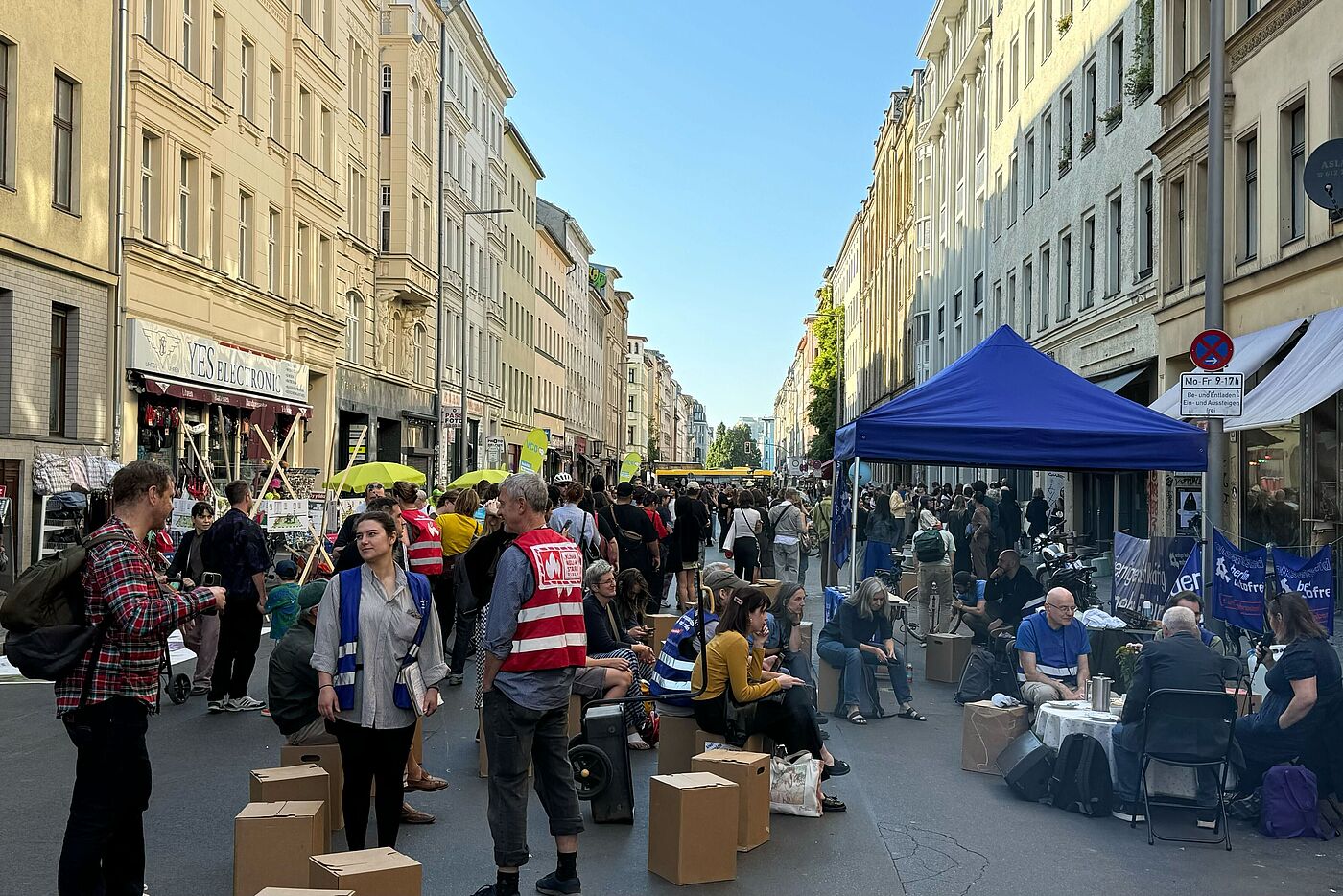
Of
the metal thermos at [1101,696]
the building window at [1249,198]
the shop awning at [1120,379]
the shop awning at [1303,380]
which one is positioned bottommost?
the metal thermos at [1101,696]

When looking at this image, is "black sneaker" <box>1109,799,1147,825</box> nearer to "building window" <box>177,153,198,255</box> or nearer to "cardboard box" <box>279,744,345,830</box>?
"cardboard box" <box>279,744,345,830</box>

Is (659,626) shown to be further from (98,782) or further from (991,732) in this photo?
(98,782)

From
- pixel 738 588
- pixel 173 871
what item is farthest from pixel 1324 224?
pixel 173 871

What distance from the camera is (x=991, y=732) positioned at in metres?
9.09

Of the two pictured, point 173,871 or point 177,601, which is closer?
point 177,601

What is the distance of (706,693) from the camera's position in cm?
791

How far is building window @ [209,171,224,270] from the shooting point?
26.5 meters

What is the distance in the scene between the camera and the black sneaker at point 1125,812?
25.8ft

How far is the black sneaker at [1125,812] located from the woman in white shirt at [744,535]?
1243 cm

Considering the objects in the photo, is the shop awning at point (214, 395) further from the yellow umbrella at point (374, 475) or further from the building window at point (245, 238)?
the yellow umbrella at point (374, 475)

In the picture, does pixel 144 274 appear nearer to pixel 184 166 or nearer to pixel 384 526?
pixel 184 166

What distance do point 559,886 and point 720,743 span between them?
2.06 meters

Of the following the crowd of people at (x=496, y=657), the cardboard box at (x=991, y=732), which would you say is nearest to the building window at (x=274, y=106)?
the crowd of people at (x=496, y=657)

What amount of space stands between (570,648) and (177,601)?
186 centimetres
